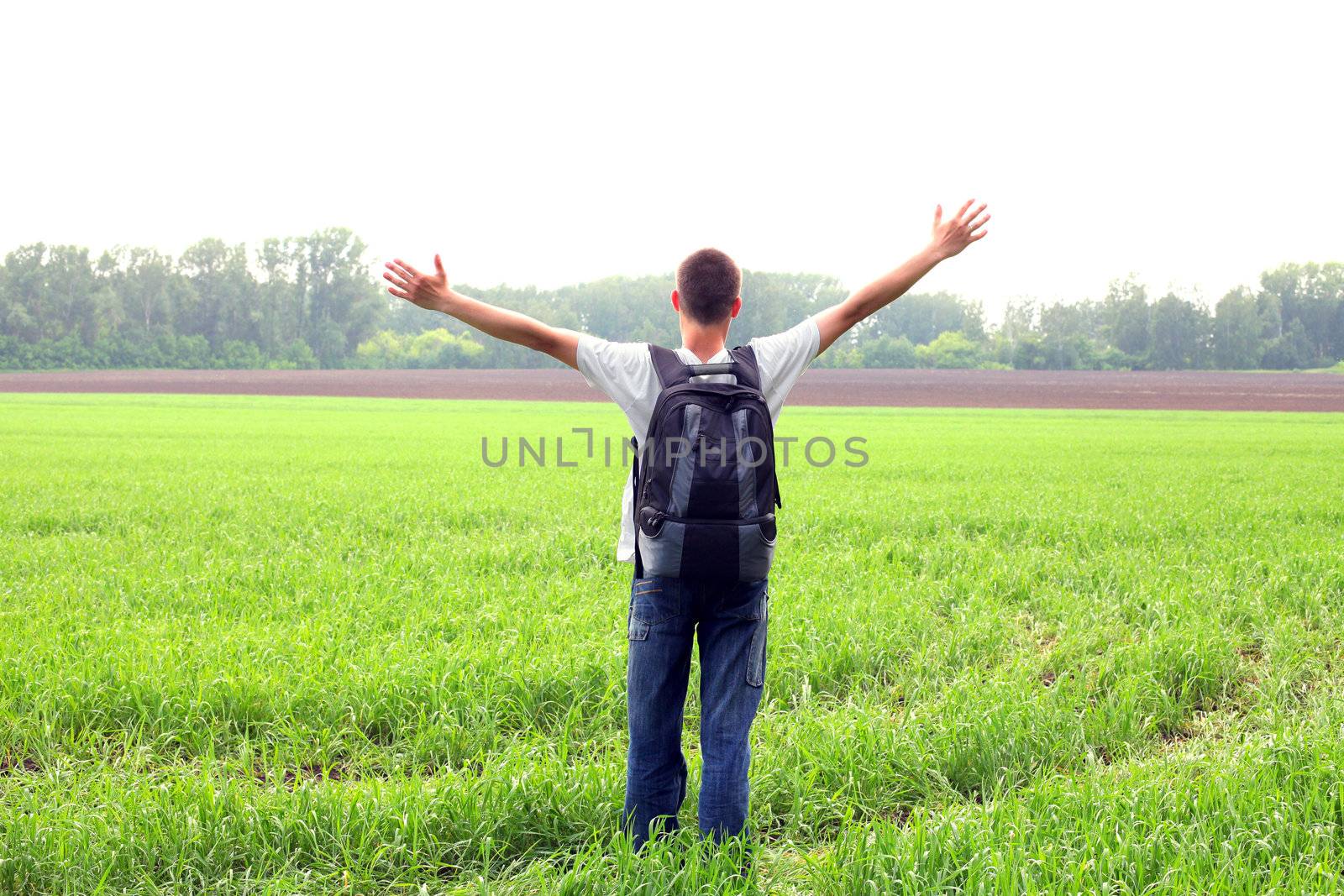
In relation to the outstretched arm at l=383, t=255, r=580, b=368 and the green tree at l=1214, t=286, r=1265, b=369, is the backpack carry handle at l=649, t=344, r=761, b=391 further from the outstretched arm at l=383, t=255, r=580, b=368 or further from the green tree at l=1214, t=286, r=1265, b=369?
the green tree at l=1214, t=286, r=1265, b=369

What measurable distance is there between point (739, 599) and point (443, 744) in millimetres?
2314

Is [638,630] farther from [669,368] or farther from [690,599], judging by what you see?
[669,368]

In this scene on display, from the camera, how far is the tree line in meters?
89.6

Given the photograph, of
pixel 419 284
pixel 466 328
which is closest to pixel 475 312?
pixel 419 284

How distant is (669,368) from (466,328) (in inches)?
3786

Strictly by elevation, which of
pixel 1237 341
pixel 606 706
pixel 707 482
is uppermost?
pixel 1237 341

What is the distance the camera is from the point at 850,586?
8.12m

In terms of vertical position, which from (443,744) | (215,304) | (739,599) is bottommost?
(443,744)

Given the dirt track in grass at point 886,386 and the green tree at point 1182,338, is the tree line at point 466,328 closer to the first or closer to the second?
the green tree at point 1182,338

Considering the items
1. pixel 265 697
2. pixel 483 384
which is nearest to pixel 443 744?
pixel 265 697

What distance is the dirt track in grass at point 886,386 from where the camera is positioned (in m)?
59.4

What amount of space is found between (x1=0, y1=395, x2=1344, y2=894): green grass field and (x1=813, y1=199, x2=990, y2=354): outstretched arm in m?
2.00

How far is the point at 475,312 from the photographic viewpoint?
3307 millimetres

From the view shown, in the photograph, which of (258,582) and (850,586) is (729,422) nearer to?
(850,586)
